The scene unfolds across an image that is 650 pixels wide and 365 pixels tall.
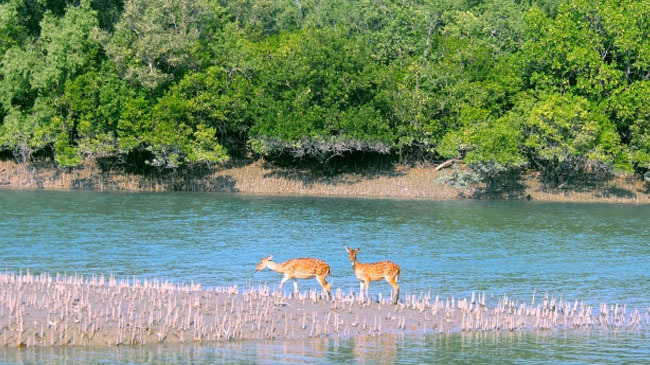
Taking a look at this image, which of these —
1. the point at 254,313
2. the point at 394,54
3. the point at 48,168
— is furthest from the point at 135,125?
the point at 254,313

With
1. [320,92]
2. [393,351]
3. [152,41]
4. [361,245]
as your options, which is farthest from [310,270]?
[152,41]

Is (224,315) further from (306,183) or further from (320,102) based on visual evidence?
(320,102)

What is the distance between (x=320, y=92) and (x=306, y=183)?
22.4ft

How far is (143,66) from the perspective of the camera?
66500 millimetres

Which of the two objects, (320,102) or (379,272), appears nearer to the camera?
(379,272)

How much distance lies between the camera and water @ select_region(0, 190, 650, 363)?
2278 centimetres

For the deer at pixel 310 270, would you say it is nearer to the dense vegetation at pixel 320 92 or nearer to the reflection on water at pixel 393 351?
the reflection on water at pixel 393 351

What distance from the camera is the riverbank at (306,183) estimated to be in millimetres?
64250

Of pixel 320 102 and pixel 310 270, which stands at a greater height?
pixel 320 102

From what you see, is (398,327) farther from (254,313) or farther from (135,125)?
(135,125)

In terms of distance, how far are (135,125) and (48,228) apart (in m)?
23.1

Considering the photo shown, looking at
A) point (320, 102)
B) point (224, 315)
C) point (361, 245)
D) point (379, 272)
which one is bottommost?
point (361, 245)

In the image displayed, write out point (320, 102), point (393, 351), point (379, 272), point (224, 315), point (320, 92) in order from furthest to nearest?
point (320, 102)
point (320, 92)
point (379, 272)
point (224, 315)
point (393, 351)

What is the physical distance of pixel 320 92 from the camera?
66.4 metres
